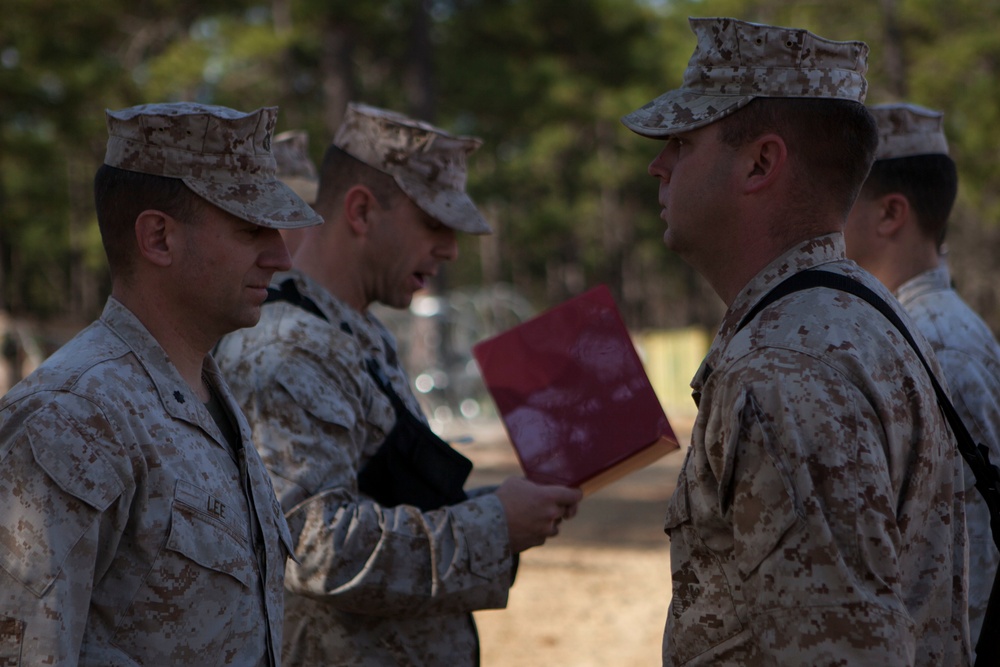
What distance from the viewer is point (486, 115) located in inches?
945

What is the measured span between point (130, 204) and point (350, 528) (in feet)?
3.21

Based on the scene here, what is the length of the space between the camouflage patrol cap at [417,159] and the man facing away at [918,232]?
1.17m

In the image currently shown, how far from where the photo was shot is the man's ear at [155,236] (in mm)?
2230

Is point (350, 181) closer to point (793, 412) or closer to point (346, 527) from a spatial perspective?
point (346, 527)

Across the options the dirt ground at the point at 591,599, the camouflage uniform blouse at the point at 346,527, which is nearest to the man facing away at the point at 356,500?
the camouflage uniform blouse at the point at 346,527

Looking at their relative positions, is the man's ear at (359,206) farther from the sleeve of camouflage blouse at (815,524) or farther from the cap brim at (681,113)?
the sleeve of camouflage blouse at (815,524)

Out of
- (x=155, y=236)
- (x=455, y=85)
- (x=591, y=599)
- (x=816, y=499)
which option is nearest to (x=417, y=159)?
(x=155, y=236)

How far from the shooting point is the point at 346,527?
9.09 feet

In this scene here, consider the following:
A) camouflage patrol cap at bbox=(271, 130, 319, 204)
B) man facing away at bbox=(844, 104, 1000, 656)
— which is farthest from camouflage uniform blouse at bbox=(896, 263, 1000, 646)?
camouflage patrol cap at bbox=(271, 130, 319, 204)

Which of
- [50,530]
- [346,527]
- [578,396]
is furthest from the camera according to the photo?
[578,396]

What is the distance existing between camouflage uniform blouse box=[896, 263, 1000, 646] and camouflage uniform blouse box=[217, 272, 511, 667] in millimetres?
1246

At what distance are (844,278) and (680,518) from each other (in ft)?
1.67

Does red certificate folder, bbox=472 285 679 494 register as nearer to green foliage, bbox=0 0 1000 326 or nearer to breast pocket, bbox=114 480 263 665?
breast pocket, bbox=114 480 263 665

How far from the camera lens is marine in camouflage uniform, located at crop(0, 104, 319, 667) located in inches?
74.0
